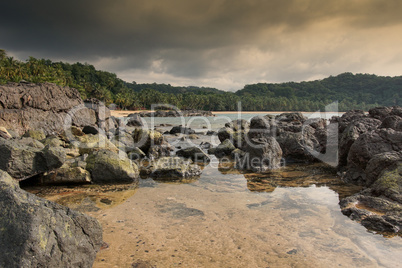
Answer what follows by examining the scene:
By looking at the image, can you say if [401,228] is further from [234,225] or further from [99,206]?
[99,206]

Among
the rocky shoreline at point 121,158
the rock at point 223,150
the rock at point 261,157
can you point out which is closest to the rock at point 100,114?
the rocky shoreline at point 121,158

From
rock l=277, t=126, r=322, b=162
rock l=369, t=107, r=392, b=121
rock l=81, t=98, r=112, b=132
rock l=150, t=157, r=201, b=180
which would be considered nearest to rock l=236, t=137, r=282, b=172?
rock l=277, t=126, r=322, b=162

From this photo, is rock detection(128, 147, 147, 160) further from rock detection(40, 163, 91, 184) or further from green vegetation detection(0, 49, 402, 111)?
green vegetation detection(0, 49, 402, 111)

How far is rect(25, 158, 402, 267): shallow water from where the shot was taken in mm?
4602

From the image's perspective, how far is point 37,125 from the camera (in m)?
17.6

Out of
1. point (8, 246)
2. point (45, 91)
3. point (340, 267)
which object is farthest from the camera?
point (45, 91)

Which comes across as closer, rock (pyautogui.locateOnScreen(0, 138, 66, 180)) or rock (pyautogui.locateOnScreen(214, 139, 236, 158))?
rock (pyautogui.locateOnScreen(0, 138, 66, 180))

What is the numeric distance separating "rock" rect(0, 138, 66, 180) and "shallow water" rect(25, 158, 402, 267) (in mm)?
828

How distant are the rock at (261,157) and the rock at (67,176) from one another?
7.29 m

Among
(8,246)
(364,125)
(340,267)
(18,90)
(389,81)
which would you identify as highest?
(389,81)

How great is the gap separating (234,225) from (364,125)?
A: 10.2 meters

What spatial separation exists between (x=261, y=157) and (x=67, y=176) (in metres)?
8.78

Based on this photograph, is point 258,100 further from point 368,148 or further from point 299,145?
point 368,148

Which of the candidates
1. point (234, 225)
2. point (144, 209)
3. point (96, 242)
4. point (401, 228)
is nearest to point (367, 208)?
point (401, 228)
